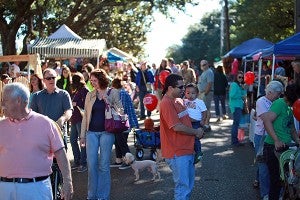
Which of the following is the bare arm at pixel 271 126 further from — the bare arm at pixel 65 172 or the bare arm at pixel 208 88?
the bare arm at pixel 208 88

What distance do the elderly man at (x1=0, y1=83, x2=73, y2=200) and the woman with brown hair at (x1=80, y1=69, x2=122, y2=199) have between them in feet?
9.70

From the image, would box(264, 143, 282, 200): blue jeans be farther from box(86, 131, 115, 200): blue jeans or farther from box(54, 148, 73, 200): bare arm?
box(54, 148, 73, 200): bare arm

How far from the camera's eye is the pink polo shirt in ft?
13.9

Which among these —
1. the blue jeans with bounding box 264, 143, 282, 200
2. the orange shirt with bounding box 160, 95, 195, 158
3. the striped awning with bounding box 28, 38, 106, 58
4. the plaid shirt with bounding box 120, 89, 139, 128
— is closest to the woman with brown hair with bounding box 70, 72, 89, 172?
the plaid shirt with bounding box 120, 89, 139, 128

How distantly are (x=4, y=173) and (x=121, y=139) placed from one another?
632 cm

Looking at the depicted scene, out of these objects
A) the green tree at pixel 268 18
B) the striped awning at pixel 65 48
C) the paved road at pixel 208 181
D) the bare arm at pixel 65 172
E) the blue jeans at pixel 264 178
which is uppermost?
the green tree at pixel 268 18

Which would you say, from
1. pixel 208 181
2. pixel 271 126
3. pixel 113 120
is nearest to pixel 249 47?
pixel 208 181

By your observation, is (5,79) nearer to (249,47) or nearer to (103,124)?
(103,124)

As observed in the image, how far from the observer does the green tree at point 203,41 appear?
90438 mm

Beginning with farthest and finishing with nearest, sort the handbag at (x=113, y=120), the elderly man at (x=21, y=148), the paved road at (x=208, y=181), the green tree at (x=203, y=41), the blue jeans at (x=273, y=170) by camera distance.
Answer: the green tree at (x=203, y=41) → the paved road at (x=208, y=181) → the handbag at (x=113, y=120) → the blue jeans at (x=273, y=170) → the elderly man at (x=21, y=148)

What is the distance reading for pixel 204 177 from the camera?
9.44 meters

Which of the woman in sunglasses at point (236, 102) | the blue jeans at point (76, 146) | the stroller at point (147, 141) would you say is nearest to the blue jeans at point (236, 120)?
the woman in sunglasses at point (236, 102)

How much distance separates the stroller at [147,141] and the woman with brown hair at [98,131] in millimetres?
3423

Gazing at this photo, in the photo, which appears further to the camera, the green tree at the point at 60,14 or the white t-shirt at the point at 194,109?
the green tree at the point at 60,14
